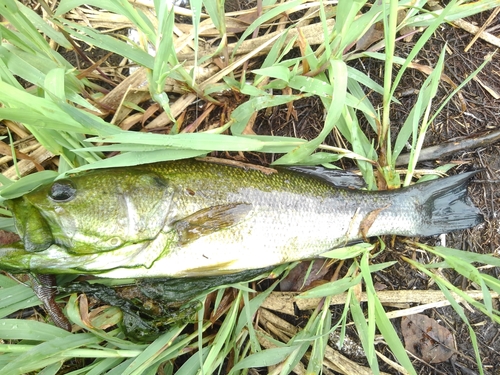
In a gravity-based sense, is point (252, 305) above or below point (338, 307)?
above

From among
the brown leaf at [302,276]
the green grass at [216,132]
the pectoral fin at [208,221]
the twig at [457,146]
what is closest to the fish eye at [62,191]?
the green grass at [216,132]

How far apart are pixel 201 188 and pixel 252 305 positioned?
99cm

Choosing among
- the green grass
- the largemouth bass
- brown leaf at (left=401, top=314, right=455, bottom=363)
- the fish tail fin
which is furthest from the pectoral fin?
brown leaf at (left=401, top=314, right=455, bottom=363)

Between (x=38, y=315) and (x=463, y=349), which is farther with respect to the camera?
(x=463, y=349)

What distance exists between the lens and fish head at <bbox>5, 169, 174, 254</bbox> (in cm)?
226

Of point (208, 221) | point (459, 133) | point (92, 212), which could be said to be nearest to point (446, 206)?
point (459, 133)

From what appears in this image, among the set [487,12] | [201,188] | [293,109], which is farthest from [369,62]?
[201,188]

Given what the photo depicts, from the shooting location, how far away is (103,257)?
2.34 metres

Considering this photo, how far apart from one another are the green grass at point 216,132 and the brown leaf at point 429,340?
19.2 inches

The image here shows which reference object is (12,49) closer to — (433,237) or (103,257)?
(103,257)

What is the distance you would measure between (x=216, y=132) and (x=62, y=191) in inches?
39.7

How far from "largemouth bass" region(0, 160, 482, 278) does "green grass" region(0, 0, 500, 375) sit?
158mm

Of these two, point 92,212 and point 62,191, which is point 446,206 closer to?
point 92,212

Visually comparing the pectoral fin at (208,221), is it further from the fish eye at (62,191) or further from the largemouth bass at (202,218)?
the fish eye at (62,191)
